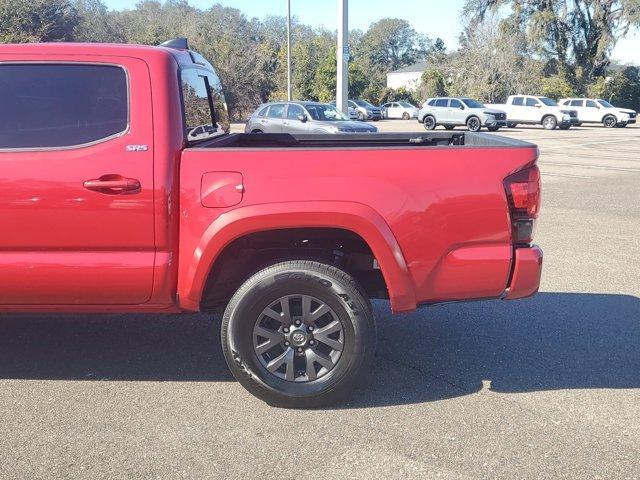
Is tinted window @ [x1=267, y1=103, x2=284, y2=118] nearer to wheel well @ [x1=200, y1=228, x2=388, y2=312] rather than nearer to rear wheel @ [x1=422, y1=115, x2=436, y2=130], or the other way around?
rear wheel @ [x1=422, y1=115, x2=436, y2=130]

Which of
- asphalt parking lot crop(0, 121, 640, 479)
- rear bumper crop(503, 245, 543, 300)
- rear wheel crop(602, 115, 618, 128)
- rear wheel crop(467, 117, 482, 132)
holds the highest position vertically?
rear wheel crop(602, 115, 618, 128)

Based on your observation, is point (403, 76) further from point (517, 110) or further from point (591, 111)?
point (517, 110)

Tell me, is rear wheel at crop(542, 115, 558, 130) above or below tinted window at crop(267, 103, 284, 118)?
above

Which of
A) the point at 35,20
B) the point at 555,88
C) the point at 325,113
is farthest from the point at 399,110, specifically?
the point at 325,113

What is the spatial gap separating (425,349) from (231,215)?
1915mm

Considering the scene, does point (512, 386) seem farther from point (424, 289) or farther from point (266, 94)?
point (266, 94)

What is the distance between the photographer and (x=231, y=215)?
3.61 metres

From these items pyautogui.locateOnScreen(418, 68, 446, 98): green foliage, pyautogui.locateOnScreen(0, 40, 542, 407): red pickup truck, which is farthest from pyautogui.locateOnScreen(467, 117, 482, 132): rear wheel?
pyautogui.locateOnScreen(0, 40, 542, 407): red pickup truck

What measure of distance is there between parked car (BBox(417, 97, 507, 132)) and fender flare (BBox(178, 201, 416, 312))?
101ft

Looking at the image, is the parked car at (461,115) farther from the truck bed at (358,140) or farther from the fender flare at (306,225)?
the fender flare at (306,225)

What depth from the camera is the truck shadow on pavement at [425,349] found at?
4242mm

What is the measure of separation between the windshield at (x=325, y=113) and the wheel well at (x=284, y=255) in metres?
16.5

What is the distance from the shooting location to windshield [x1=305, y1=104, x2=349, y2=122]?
20484mm

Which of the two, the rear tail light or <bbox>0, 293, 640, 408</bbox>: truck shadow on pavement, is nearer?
the rear tail light
